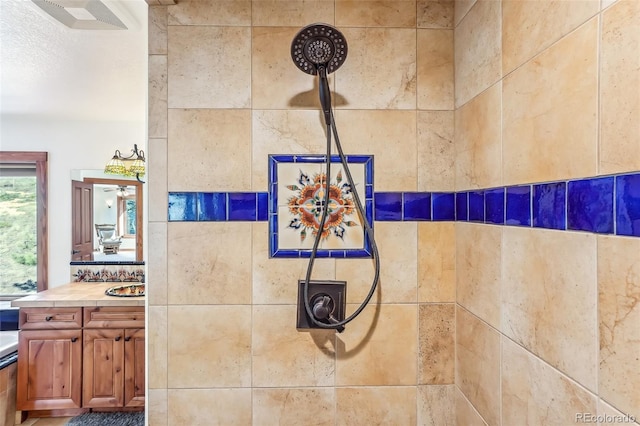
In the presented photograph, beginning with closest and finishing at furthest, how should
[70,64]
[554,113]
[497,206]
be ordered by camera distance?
1. [554,113]
2. [497,206]
3. [70,64]

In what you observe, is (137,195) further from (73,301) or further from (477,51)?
(477,51)

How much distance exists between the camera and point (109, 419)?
103 inches

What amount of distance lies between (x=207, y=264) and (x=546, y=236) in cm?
102

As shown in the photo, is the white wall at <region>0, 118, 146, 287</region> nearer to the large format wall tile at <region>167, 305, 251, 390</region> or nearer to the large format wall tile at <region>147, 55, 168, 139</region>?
the large format wall tile at <region>147, 55, 168, 139</region>

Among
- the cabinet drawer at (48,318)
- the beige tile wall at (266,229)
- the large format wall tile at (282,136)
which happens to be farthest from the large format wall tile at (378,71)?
the cabinet drawer at (48,318)

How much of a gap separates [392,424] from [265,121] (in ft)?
3.86

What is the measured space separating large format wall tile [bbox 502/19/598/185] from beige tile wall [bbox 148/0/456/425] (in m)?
0.37

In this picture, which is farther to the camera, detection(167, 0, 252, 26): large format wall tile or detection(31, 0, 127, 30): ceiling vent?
detection(31, 0, 127, 30): ceiling vent

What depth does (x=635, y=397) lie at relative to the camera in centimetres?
56

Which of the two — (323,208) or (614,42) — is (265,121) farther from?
(614,42)

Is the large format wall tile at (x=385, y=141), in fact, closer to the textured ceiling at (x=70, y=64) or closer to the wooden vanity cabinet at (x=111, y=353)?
the textured ceiling at (x=70, y=64)

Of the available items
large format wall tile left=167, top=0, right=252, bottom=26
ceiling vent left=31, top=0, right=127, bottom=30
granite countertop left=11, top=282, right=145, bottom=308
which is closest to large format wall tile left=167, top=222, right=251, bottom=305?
large format wall tile left=167, top=0, right=252, bottom=26

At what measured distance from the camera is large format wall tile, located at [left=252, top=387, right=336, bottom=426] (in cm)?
122

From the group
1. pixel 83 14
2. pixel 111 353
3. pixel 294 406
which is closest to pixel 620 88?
pixel 294 406
